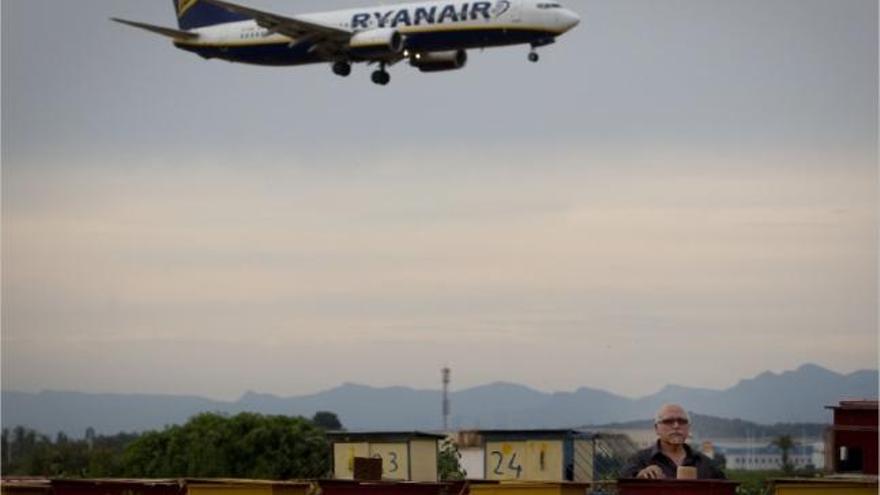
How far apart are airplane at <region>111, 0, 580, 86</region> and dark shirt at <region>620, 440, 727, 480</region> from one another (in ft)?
178

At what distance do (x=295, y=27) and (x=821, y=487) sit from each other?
61812 millimetres

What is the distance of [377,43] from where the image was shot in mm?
81688

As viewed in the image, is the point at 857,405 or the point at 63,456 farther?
the point at 63,456

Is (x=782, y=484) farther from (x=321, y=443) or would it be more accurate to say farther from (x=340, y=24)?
(x=340, y=24)

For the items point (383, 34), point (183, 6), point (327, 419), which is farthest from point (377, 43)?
point (183, 6)

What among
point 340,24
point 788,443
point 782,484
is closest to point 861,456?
point 782,484

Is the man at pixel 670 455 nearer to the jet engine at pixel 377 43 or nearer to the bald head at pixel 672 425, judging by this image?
the bald head at pixel 672 425

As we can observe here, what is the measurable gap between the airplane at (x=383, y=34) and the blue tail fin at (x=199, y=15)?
2.23 metres

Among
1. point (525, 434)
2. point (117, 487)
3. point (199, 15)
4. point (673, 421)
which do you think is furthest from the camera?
point (199, 15)

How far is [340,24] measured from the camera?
87375 mm

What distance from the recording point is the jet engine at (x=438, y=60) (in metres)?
83.6

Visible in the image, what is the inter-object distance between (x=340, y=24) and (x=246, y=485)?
61176mm

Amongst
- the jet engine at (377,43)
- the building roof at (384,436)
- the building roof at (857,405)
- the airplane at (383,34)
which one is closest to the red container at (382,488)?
the building roof at (857,405)

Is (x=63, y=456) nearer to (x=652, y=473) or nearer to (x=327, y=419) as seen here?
(x=327, y=419)
